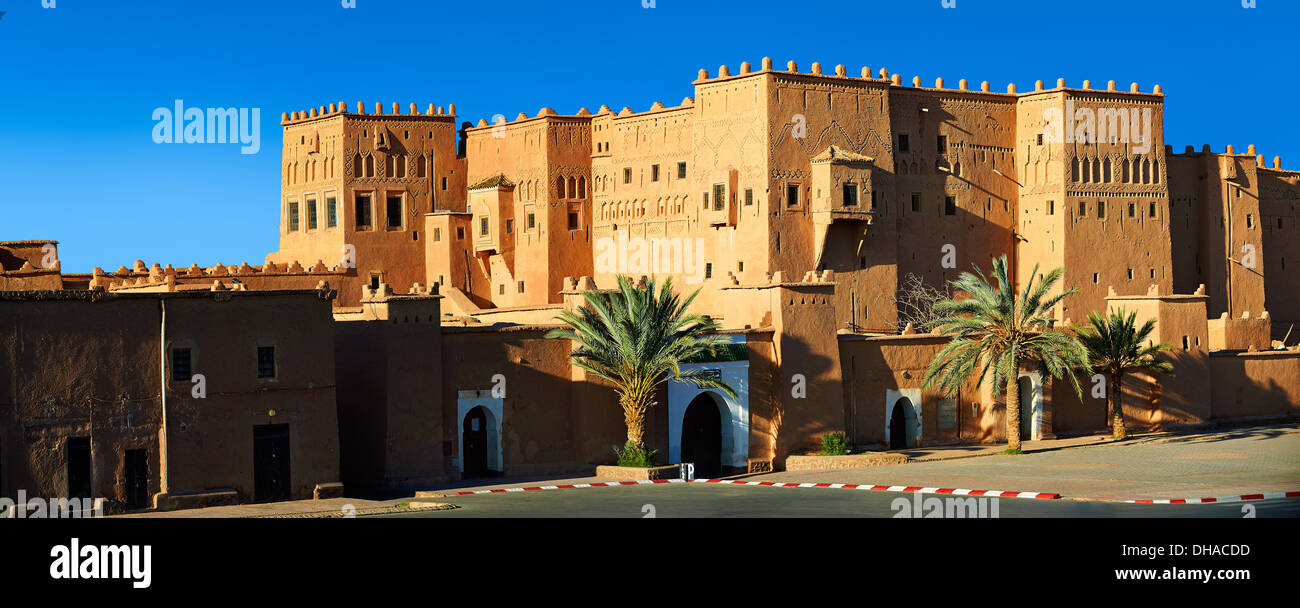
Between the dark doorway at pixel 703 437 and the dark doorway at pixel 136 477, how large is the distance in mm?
13712

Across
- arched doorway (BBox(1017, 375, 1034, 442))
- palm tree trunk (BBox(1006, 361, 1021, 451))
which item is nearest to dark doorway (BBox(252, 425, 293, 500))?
palm tree trunk (BBox(1006, 361, 1021, 451))

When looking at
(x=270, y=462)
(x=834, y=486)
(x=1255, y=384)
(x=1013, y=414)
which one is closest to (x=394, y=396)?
(x=270, y=462)

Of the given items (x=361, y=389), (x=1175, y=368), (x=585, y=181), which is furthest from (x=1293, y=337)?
(x=361, y=389)

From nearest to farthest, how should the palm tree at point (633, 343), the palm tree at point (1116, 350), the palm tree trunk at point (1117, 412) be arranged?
the palm tree at point (633, 343) < the palm tree trunk at point (1117, 412) < the palm tree at point (1116, 350)

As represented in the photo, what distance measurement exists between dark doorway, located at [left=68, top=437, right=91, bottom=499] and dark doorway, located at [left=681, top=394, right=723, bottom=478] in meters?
14.8

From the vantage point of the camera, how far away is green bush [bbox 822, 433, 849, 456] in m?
41.1

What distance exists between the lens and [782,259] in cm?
5316

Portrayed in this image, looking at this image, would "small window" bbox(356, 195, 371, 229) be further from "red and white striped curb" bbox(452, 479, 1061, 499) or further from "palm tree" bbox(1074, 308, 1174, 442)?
"red and white striped curb" bbox(452, 479, 1061, 499)

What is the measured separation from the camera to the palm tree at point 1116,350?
152 ft

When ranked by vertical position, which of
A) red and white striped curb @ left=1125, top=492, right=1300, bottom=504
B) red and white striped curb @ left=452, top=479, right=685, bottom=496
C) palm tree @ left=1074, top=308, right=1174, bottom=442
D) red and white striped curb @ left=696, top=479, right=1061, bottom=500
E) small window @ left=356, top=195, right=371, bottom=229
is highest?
small window @ left=356, top=195, right=371, bottom=229

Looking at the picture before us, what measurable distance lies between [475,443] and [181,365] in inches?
308

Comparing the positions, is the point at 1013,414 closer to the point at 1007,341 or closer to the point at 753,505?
the point at 1007,341

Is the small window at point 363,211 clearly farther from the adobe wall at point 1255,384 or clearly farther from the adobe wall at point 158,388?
the adobe wall at point 1255,384

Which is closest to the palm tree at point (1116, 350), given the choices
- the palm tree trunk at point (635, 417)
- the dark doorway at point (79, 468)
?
the palm tree trunk at point (635, 417)
